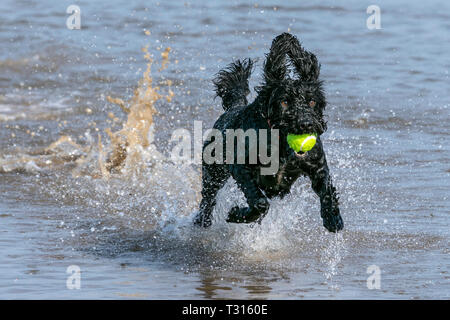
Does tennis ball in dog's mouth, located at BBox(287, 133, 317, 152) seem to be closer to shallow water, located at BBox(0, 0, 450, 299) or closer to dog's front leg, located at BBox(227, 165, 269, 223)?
dog's front leg, located at BBox(227, 165, 269, 223)

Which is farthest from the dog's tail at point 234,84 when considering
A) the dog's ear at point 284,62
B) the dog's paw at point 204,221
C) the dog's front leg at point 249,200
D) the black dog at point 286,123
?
the dog's ear at point 284,62

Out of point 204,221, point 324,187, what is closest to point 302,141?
point 324,187

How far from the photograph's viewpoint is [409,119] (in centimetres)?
1100

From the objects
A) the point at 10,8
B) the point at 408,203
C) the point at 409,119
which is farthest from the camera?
the point at 10,8

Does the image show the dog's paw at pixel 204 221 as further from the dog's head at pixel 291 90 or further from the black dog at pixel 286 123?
the dog's head at pixel 291 90

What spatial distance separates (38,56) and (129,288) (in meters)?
9.66

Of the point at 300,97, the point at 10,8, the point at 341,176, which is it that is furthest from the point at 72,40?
the point at 300,97

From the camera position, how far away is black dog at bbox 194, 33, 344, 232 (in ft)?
18.5

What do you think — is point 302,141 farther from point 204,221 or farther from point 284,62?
point 204,221

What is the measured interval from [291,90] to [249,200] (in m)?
0.85

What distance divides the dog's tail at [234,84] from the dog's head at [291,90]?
1085mm

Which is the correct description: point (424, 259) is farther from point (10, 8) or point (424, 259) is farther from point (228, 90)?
point (10, 8)

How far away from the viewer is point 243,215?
5906mm

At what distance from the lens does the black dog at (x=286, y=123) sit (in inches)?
222
